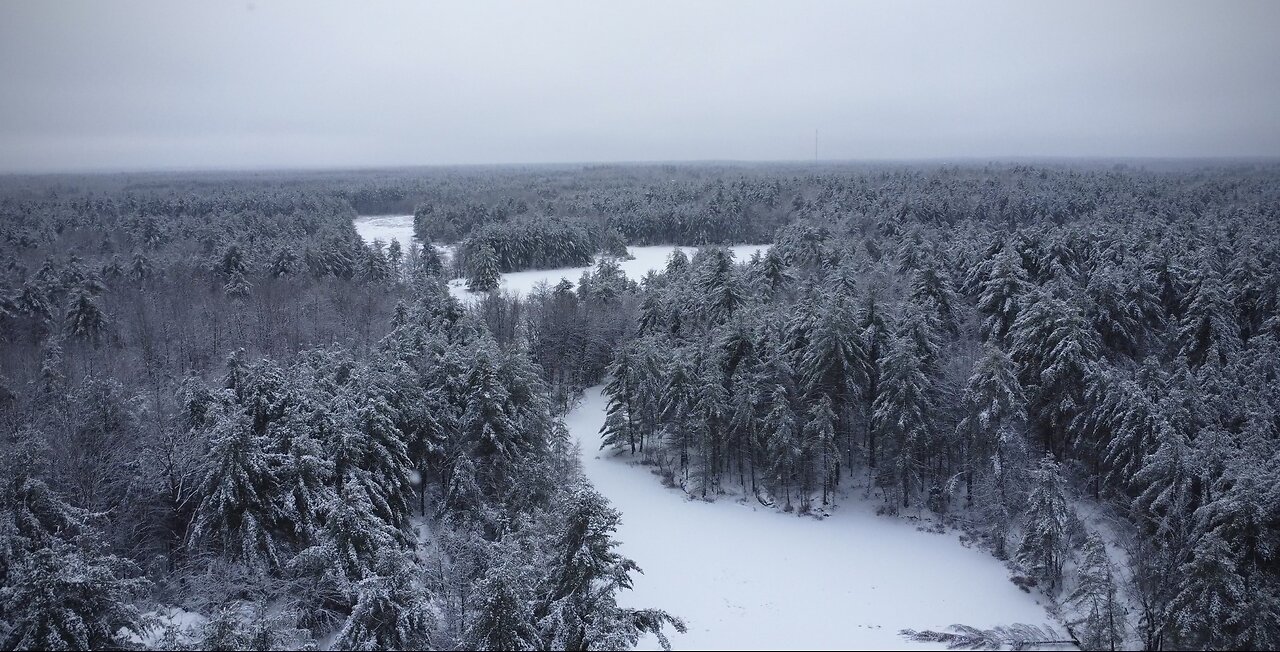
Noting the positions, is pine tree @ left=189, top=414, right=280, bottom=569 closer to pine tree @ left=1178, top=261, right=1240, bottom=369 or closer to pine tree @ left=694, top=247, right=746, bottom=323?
pine tree @ left=694, top=247, right=746, bottom=323

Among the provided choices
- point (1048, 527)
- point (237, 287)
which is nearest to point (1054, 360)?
point (1048, 527)

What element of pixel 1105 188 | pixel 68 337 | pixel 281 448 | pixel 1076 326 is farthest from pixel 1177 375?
pixel 1105 188

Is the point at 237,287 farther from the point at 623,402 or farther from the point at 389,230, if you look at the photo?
the point at 389,230

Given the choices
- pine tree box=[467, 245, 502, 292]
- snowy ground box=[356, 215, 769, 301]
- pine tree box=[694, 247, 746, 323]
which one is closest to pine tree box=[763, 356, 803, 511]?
pine tree box=[694, 247, 746, 323]

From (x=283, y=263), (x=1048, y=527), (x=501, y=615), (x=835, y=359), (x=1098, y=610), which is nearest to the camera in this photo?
(x=501, y=615)

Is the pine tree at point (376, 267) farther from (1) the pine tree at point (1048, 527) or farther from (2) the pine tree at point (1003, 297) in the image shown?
(1) the pine tree at point (1048, 527)
